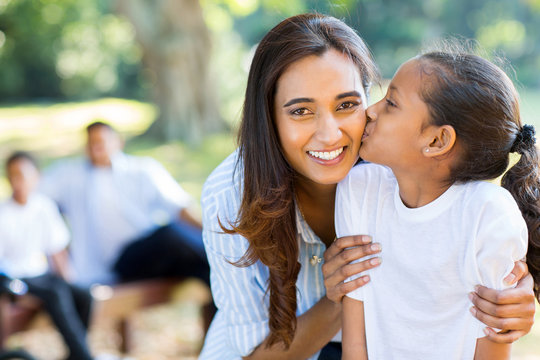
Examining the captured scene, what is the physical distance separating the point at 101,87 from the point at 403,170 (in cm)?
2096

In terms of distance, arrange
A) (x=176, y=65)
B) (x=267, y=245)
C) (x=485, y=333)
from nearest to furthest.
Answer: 1. (x=485, y=333)
2. (x=267, y=245)
3. (x=176, y=65)

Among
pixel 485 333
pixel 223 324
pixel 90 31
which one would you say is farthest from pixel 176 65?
pixel 90 31

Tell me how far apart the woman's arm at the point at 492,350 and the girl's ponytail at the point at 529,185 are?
0.23 m

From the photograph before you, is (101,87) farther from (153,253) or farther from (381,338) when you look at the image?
(381,338)

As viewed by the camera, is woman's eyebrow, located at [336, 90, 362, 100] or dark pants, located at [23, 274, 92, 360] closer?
woman's eyebrow, located at [336, 90, 362, 100]

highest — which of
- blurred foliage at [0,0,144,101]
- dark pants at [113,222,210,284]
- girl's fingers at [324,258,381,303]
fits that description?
blurred foliage at [0,0,144,101]

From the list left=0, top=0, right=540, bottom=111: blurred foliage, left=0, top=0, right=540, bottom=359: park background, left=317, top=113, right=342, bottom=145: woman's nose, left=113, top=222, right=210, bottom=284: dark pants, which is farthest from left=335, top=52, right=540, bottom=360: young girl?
left=0, top=0, right=540, bottom=111: blurred foliage

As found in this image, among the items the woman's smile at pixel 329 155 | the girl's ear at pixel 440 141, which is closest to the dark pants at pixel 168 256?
the woman's smile at pixel 329 155

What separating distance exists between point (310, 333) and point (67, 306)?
1.89 meters

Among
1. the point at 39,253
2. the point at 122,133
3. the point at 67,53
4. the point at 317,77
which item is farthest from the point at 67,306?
the point at 67,53

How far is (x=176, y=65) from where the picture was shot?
36.4 ft

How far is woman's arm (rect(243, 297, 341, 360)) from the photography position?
6.63 ft

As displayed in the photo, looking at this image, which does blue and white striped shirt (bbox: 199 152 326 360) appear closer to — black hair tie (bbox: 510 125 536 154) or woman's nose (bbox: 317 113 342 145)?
woman's nose (bbox: 317 113 342 145)

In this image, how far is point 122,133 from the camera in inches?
538
